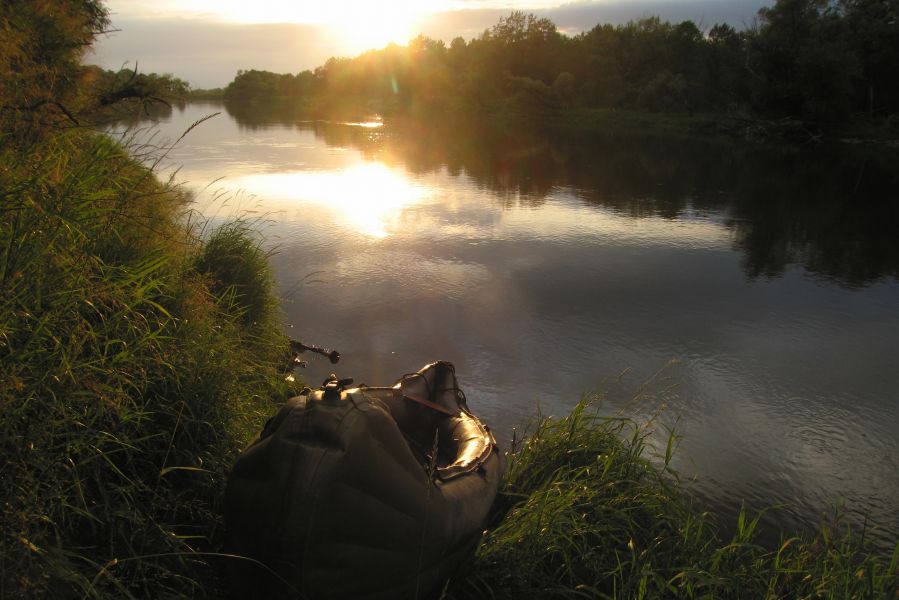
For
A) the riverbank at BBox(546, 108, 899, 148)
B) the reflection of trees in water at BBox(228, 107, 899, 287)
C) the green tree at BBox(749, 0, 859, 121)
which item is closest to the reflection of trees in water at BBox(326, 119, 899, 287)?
the reflection of trees in water at BBox(228, 107, 899, 287)

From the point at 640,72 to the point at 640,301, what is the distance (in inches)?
2287

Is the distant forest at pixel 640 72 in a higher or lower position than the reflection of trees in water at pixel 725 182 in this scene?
higher

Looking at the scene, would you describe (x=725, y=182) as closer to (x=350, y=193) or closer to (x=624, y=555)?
(x=350, y=193)

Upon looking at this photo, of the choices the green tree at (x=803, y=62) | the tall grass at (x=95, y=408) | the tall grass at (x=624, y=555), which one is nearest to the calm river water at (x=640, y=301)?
the tall grass at (x=624, y=555)

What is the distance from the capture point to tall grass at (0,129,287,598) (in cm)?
245

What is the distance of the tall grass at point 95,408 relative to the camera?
245 centimetres

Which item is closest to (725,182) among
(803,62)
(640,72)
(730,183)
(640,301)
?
(730,183)

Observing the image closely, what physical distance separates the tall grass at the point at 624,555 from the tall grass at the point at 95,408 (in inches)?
63.7

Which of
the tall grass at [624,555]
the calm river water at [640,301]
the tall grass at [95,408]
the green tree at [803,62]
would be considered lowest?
the calm river water at [640,301]

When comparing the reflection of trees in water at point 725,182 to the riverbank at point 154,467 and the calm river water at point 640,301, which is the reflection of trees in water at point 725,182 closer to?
the calm river water at point 640,301

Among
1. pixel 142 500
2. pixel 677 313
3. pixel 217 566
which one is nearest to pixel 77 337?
pixel 142 500

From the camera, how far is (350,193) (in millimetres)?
18297

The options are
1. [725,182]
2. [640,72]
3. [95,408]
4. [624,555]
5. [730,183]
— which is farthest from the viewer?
[640,72]

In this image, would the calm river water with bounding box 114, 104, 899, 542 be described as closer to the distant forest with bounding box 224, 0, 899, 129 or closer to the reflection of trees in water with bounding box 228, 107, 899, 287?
the reflection of trees in water with bounding box 228, 107, 899, 287
